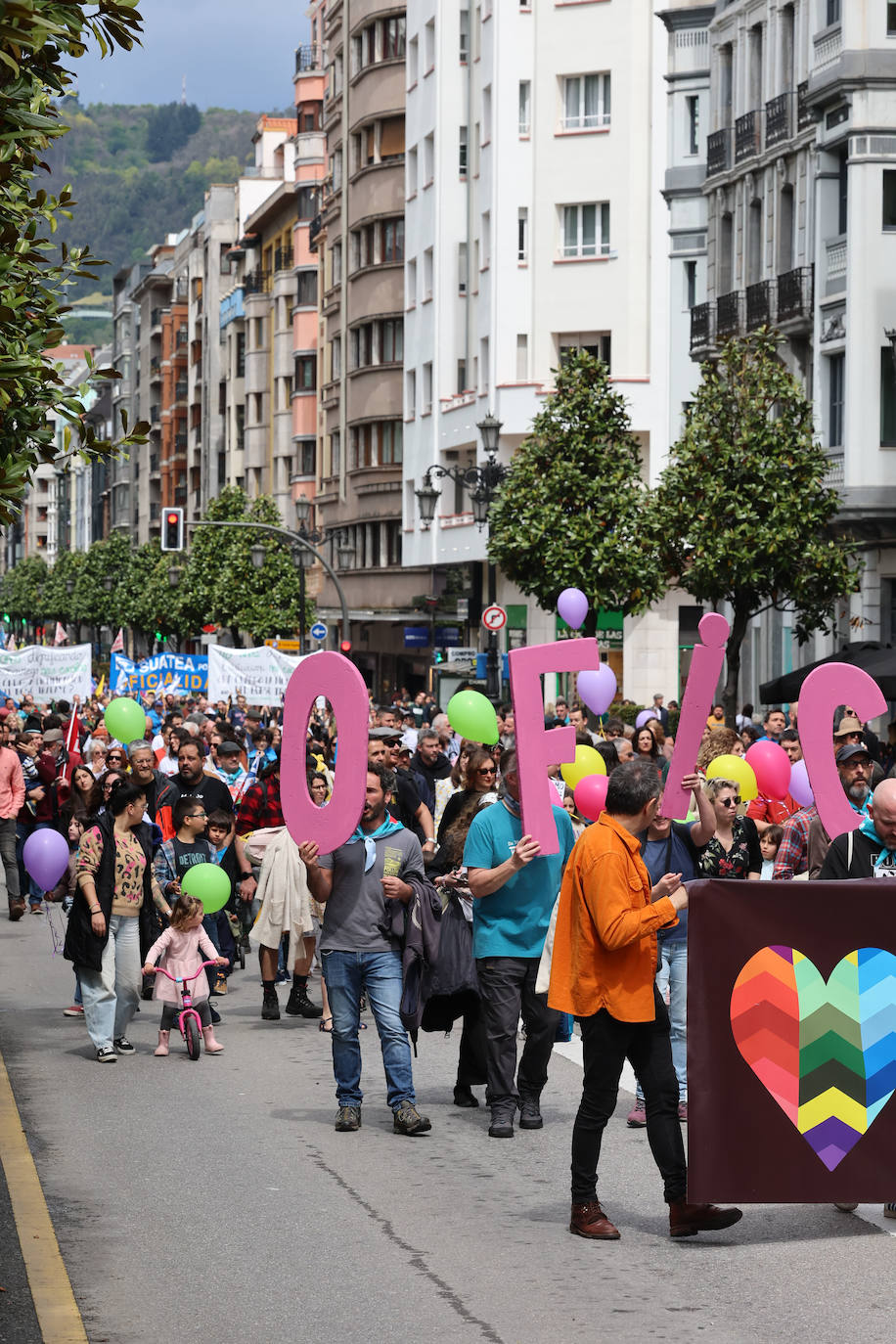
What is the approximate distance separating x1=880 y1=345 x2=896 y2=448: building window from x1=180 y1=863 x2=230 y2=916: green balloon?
82.1 ft

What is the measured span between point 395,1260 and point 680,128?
1680 inches

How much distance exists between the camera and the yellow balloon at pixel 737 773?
46.8 feet

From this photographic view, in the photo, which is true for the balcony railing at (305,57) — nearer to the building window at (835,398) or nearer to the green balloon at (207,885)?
the building window at (835,398)

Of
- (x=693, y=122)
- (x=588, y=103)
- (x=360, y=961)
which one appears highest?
(x=588, y=103)

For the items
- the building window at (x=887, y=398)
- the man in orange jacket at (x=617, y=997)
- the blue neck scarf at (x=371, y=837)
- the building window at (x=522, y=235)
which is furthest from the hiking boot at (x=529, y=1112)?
the building window at (x=522, y=235)

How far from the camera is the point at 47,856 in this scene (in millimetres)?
15008

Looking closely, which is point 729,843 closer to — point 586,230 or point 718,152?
point 718,152

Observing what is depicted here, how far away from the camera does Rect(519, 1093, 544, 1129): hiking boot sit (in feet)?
35.0

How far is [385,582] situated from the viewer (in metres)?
65.3

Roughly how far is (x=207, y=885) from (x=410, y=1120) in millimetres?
3245

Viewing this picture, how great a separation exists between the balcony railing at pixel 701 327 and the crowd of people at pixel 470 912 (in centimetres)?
2769

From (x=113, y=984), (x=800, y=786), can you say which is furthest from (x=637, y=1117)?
(x=800, y=786)

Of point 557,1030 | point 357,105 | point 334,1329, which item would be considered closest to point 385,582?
point 357,105

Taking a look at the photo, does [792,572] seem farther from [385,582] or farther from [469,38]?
[385,582]
